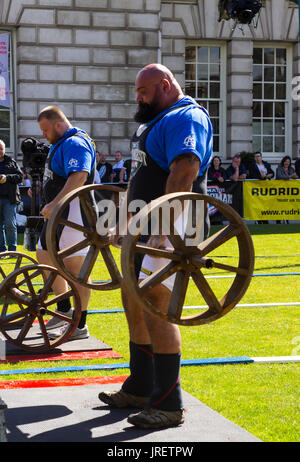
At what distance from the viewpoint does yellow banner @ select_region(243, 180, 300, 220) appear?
18.3m

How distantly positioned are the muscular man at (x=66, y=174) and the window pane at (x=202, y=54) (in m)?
16.8

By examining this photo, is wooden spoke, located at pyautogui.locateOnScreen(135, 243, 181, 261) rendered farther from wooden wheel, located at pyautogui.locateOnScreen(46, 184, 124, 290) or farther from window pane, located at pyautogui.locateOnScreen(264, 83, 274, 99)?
window pane, located at pyautogui.locateOnScreen(264, 83, 274, 99)

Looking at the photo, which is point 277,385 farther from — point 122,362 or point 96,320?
point 96,320

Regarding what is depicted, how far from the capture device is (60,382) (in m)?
4.76

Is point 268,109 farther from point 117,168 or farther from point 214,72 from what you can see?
point 117,168

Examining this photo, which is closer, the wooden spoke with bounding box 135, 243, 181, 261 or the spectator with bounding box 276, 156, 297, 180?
the wooden spoke with bounding box 135, 243, 181, 261

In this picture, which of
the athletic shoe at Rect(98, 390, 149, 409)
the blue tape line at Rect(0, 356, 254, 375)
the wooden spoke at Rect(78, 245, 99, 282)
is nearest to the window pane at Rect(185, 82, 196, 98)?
the blue tape line at Rect(0, 356, 254, 375)

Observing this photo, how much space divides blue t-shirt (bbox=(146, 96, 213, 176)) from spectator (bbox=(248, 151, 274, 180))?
15425 millimetres

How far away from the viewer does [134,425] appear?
3883 mm

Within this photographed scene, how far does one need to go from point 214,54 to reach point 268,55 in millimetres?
1595

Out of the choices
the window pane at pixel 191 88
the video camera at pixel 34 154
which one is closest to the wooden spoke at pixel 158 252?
the video camera at pixel 34 154

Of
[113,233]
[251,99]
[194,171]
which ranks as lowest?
[113,233]
